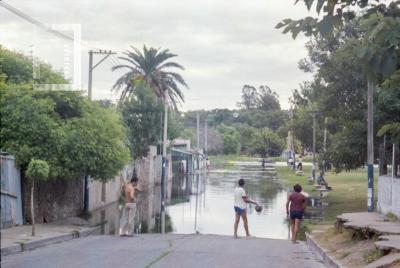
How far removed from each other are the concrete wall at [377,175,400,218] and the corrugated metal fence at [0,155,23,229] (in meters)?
11.6

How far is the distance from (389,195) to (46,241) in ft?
37.0

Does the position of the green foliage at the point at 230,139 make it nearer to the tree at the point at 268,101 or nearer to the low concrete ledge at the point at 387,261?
the tree at the point at 268,101

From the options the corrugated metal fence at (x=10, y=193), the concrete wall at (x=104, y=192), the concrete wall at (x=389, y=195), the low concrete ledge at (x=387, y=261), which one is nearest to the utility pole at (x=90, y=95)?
the concrete wall at (x=104, y=192)

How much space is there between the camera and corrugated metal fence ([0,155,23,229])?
62.5 ft

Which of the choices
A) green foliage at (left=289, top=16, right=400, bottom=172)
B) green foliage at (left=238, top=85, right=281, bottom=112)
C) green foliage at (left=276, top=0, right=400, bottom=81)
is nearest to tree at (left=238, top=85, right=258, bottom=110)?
green foliage at (left=238, top=85, right=281, bottom=112)

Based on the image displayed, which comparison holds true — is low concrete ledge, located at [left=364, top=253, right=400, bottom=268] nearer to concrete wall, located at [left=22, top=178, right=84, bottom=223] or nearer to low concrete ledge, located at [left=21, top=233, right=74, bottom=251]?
low concrete ledge, located at [left=21, top=233, right=74, bottom=251]

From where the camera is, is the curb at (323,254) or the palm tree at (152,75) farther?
the palm tree at (152,75)

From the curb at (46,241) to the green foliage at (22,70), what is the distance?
17.8 feet

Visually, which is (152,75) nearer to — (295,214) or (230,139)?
(295,214)

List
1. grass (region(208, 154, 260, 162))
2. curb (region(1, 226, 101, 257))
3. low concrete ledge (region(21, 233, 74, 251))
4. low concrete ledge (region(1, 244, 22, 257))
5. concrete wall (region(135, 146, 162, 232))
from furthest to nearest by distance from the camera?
grass (region(208, 154, 260, 162)) → concrete wall (region(135, 146, 162, 232)) → low concrete ledge (region(21, 233, 74, 251)) → curb (region(1, 226, 101, 257)) → low concrete ledge (region(1, 244, 22, 257))

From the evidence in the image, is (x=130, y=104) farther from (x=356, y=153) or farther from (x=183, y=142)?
(x=183, y=142)

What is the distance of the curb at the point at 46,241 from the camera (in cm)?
1502

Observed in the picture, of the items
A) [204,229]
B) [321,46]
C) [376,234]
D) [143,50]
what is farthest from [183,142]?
[376,234]

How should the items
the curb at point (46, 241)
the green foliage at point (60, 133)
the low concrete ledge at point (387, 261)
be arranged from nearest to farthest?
the low concrete ledge at point (387, 261) < the curb at point (46, 241) < the green foliage at point (60, 133)
